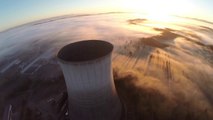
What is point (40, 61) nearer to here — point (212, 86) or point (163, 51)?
point (163, 51)

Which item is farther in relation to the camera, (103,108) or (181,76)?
(181,76)

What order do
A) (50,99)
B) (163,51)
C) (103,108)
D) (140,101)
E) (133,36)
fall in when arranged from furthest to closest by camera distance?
(133,36), (163,51), (50,99), (140,101), (103,108)

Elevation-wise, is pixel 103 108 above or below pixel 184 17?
above

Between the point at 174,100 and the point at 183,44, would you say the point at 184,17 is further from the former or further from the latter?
the point at 174,100

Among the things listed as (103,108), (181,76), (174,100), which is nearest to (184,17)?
(181,76)

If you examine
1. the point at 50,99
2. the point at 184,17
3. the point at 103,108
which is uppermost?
the point at 103,108

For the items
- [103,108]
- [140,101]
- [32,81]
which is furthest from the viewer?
[32,81]
